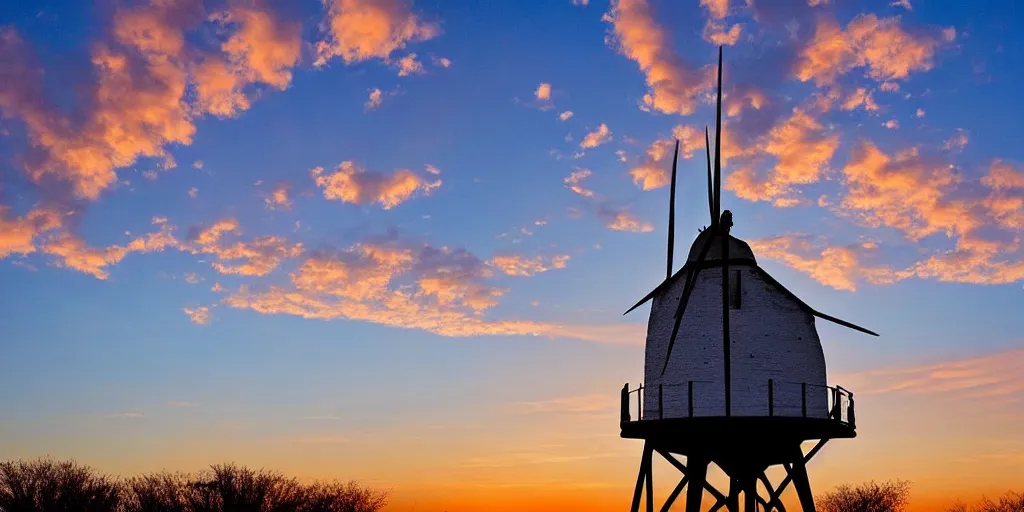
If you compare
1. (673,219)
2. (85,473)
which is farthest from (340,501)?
(673,219)

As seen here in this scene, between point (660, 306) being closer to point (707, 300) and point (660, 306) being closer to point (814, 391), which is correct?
point (707, 300)

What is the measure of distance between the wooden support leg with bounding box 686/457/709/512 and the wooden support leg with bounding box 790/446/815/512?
7.92 feet

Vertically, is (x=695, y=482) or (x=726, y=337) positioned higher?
(x=726, y=337)

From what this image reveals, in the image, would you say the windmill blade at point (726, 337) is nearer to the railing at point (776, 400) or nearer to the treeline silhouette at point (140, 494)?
the railing at point (776, 400)

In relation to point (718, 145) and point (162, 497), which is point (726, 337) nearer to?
point (718, 145)

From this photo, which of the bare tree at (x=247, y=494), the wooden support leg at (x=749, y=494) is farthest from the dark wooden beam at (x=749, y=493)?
the bare tree at (x=247, y=494)

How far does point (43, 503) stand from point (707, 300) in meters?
55.7

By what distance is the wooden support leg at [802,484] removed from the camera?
2842 cm

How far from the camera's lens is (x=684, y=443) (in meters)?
29.1

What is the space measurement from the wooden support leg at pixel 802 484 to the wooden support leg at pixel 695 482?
2.42 metres

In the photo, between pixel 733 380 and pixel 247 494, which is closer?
pixel 733 380

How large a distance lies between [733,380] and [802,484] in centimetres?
371

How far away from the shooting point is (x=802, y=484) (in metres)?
28.6

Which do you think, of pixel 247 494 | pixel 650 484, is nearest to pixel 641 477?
pixel 650 484
